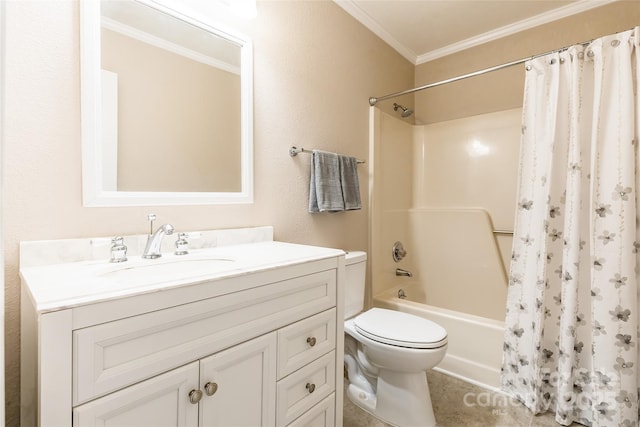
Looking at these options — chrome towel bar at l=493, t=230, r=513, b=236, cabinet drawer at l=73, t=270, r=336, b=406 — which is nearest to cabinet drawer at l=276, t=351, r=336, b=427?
cabinet drawer at l=73, t=270, r=336, b=406

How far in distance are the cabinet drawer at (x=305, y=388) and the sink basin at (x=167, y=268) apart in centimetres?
42

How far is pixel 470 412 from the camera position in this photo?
1.57m

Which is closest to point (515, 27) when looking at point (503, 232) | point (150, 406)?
point (503, 232)

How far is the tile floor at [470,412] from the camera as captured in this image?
4.91 feet

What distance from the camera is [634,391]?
134cm

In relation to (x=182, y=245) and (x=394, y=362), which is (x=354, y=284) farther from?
(x=182, y=245)

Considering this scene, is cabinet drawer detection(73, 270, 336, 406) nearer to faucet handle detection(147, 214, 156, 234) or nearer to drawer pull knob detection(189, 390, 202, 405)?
drawer pull knob detection(189, 390, 202, 405)

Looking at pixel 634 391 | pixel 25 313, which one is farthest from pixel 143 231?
pixel 634 391

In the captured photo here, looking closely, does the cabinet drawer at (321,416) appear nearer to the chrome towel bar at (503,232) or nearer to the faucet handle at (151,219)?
the faucet handle at (151,219)

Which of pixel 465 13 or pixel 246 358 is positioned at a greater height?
pixel 465 13

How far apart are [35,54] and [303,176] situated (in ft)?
3.66

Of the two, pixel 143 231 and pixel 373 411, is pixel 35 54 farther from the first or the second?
pixel 373 411

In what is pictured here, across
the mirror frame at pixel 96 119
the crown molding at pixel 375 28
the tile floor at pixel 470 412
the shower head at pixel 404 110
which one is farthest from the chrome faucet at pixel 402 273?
the crown molding at pixel 375 28

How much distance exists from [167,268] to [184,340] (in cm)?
38
